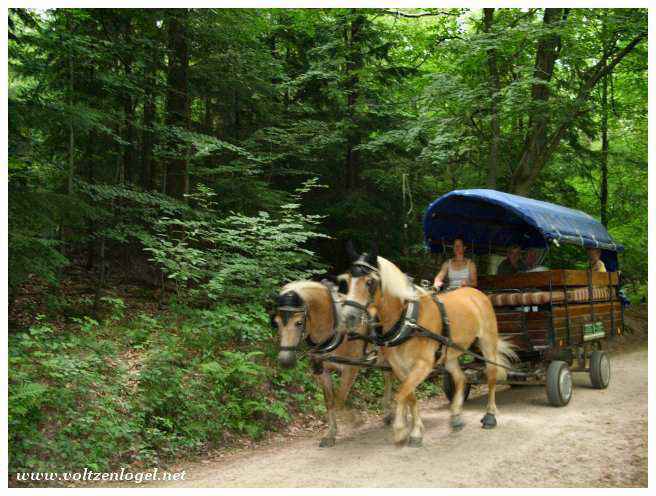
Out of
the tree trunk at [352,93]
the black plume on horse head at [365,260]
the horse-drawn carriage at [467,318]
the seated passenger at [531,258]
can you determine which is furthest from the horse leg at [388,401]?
the tree trunk at [352,93]

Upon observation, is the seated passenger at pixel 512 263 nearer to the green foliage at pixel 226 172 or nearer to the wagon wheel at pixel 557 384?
the wagon wheel at pixel 557 384

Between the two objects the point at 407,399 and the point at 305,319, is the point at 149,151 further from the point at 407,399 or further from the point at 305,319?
the point at 407,399

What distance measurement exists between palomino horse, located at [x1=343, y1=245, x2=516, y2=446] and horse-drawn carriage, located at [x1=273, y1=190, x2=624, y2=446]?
12 mm

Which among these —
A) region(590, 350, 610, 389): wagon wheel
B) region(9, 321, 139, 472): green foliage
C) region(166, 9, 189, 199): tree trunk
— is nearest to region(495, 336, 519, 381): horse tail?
region(590, 350, 610, 389): wagon wheel

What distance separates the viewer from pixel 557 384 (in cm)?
780

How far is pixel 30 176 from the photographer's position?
306 inches

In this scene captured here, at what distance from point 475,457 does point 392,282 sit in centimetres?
188

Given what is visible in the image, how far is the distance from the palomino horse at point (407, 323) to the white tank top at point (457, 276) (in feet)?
3.87

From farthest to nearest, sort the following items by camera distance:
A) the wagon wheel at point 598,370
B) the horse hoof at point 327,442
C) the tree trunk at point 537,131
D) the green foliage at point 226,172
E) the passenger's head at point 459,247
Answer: the tree trunk at point 537,131 → the wagon wheel at point 598,370 → the passenger's head at point 459,247 → the green foliage at point 226,172 → the horse hoof at point 327,442

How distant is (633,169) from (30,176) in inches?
638

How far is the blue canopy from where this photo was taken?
8039mm

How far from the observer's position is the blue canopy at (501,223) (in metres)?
8.04

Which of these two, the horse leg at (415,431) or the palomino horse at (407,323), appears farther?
the horse leg at (415,431)

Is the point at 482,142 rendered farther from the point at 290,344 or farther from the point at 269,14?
the point at 290,344
